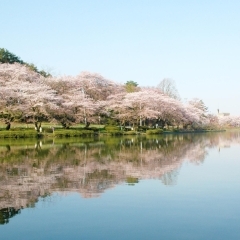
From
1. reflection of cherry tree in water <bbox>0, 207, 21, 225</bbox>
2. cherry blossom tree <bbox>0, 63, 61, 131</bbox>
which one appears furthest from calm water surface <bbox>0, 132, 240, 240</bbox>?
cherry blossom tree <bbox>0, 63, 61, 131</bbox>

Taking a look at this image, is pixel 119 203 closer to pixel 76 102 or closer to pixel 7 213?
pixel 7 213

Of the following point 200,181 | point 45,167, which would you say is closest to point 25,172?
point 45,167

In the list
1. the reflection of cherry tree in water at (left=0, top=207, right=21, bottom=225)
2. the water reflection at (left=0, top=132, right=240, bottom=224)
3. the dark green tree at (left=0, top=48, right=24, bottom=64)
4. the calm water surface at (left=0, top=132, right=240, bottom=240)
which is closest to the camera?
the calm water surface at (left=0, top=132, right=240, bottom=240)

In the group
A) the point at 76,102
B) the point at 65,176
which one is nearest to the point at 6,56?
the point at 76,102

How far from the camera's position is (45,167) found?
15281 millimetres

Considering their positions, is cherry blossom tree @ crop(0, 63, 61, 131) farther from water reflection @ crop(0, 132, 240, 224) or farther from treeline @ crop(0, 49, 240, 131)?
water reflection @ crop(0, 132, 240, 224)

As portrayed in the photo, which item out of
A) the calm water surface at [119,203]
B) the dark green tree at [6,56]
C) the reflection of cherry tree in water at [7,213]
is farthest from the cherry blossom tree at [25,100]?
the reflection of cherry tree in water at [7,213]

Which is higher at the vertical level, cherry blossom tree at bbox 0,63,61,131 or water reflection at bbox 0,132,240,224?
cherry blossom tree at bbox 0,63,61,131

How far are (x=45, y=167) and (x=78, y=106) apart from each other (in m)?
35.4

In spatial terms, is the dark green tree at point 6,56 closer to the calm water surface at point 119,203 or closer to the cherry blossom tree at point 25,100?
the cherry blossom tree at point 25,100

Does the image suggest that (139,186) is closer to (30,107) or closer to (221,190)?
(221,190)

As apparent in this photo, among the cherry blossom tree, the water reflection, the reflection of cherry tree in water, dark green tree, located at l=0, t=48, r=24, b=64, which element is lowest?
the reflection of cherry tree in water

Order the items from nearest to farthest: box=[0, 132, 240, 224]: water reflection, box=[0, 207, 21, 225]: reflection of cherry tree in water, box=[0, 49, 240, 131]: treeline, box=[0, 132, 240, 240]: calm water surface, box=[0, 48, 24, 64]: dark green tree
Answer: box=[0, 132, 240, 240]: calm water surface
box=[0, 207, 21, 225]: reflection of cherry tree in water
box=[0, 132, 240, 224]: water reflection
box=[0, 49, 240, 131]: treeline
box=[0, 48, 24, 64]: dark green tree

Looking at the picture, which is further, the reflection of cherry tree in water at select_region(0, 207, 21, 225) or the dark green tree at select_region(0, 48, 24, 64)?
the dark green tree at select_region(0, 48, 24, 64)
